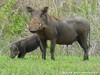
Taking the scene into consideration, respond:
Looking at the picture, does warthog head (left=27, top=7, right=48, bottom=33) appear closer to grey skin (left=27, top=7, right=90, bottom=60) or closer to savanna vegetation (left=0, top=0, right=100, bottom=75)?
grey skin (left=27, top=7, right=90, bottom=60)

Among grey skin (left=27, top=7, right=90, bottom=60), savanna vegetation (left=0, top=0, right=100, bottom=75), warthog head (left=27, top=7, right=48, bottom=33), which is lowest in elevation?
savanna vegetation (left=0, top=0, right=100, bottom=75)

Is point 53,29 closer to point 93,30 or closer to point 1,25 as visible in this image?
point 93,30

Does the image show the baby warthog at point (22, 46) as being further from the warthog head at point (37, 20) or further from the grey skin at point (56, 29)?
the warthog head at point (37, 20)

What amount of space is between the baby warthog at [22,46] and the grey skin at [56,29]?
4.75ft

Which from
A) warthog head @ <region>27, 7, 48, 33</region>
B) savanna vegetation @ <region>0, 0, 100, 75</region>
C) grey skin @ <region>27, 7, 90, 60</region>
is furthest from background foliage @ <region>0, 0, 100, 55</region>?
warthog head @ <region>27, 7, 48, 33</region>

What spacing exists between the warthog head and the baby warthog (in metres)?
2.44

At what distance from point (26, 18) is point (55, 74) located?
487 inches

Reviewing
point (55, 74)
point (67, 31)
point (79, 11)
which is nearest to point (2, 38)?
point (79, 11)

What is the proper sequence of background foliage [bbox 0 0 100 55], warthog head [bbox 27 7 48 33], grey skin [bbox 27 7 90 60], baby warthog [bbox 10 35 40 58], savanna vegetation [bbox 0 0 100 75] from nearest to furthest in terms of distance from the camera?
1. warthog head [bbox 27 7 48 33]
2. grey skin [bbox 27 7 90 60]
3. baby warthog [bbox 10 35 40 58]
4. savanna vegetation [bbox 0 0 100 75]
5. background foliage [bbox 0 0 100 55]

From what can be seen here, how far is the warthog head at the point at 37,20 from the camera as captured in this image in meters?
11.9

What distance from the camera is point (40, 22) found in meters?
12.2

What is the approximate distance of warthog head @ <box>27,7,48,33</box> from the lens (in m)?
11.9

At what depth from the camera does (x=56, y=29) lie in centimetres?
1316

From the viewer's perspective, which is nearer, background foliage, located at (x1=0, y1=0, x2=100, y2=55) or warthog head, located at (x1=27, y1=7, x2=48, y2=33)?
warthog head, located at (x1=27, y1=7, x2=48, y2=33)
